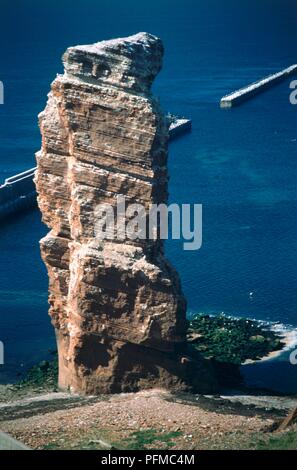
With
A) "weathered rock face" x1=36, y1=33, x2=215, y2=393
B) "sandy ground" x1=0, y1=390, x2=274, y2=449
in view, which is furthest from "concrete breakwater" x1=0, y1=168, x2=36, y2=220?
"sandy ground" x1=0, y1=390, x2=274, y2=449

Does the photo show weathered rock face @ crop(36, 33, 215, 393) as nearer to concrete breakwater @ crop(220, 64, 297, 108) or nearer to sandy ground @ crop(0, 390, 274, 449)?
sandy ground @ crop(0, 390, 274, 449)

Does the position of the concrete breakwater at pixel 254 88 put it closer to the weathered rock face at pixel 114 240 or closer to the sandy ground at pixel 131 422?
the weathered rock face at pixel 114 240

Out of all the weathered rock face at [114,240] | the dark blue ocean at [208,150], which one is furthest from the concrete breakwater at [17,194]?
the weathered rock face at [114,240]

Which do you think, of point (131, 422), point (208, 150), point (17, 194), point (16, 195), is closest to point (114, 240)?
point (131, 422)

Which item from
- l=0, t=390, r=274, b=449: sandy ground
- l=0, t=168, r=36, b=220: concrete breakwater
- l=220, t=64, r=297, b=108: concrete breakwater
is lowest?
l=0, t=390, r=274, b=449: sandy ground

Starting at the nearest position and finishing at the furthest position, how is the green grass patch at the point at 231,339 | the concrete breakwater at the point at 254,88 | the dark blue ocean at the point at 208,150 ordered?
the green grass patch at the point at 231,339, the dark blue ocean at the point at 208,150, the concrete breakwater at the point at 254,88

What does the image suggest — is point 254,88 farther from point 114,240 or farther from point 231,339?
point 114,240
